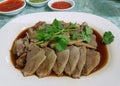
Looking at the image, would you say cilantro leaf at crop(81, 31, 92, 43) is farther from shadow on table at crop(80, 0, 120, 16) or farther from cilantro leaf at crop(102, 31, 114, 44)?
shadow on table at crop(80, 0, 120, 16)

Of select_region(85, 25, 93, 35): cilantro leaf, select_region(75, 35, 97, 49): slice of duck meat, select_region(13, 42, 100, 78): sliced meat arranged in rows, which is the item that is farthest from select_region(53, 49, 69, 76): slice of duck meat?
select_region(85, 25, 93, 35): cilantro leaf

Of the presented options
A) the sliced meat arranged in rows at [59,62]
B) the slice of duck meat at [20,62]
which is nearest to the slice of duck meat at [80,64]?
the sliced meat arranged in rows at [59,62]

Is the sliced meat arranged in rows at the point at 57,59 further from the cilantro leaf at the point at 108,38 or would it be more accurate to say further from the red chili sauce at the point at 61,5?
the red chili sauce at the point at 61,5

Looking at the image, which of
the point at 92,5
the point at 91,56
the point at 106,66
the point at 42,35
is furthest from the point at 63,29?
the point at 92,5

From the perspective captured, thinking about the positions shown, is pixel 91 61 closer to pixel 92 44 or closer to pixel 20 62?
pixel 92 44

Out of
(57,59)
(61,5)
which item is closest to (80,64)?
(57,59)

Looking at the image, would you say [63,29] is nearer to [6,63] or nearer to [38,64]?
[38,64]
